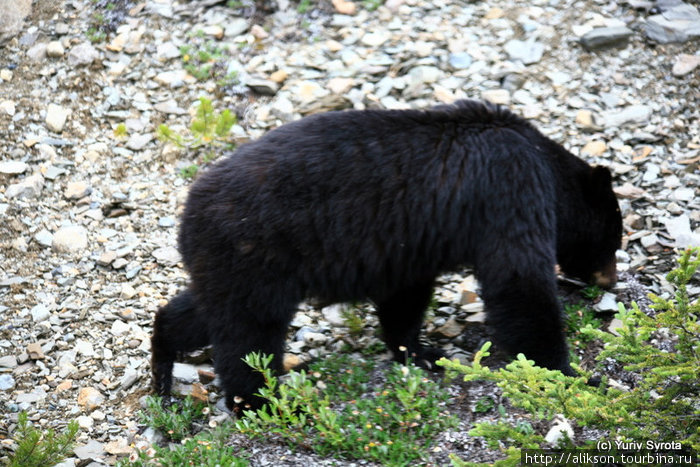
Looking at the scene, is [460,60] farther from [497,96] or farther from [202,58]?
[202,58]

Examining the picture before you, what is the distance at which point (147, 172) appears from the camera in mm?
6648

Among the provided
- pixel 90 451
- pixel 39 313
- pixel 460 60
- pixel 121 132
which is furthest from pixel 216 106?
pixel 90 451

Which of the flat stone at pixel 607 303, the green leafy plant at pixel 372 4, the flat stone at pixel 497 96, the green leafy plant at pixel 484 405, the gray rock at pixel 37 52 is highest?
the green leafy plant at pixel 372 4

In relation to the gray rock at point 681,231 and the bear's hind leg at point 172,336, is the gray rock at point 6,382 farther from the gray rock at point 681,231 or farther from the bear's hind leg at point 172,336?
the gray rock at point 681,231

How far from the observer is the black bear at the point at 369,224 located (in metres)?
4.20

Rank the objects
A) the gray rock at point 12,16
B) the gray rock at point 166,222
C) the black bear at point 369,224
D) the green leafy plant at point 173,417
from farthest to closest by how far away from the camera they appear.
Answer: the gray rock at point 12,16, the gray rock at point 166,222, the green leafy plant at point 173,417, the black bear at point 369,224

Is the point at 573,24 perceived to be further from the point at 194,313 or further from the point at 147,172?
the point at 194,313

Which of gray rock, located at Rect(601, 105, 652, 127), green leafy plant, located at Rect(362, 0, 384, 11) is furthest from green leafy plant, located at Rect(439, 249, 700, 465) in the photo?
green leafy plant, located at Rect(362, 0, 384, 11)

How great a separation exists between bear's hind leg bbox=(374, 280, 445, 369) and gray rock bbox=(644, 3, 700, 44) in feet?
13.5

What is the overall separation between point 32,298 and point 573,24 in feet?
18.6

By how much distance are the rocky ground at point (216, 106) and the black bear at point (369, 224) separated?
787 millimetres

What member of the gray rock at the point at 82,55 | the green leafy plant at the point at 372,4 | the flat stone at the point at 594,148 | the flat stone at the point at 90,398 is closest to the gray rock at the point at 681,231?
the flat stone at the point at 594,148

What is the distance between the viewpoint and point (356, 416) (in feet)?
13.8

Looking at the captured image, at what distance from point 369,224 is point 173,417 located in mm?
1649
